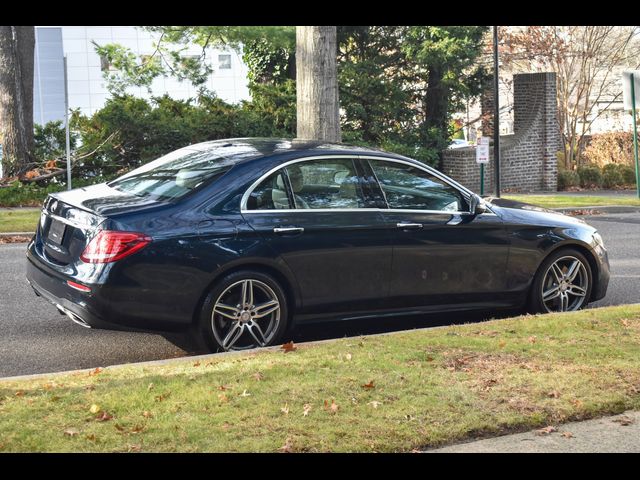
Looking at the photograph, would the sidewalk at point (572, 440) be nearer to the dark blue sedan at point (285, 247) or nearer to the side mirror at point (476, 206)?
the dark blue sedan at point (285, 247)

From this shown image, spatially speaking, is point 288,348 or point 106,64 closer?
point 288,348

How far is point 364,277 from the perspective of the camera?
8.19 m

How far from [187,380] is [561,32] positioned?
1117 inches

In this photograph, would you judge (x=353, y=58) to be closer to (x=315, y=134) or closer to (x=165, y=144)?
(x=165, y=144)

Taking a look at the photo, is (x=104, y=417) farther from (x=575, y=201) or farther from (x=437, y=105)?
(x=437, y=105)

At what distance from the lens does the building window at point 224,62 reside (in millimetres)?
60919

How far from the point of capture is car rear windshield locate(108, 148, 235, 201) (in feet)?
25.6

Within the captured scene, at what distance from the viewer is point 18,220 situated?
17.0m

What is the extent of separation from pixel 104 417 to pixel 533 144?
23.9 m

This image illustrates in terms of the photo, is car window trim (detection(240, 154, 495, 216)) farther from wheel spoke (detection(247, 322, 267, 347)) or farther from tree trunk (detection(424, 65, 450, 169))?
tree trunk (detection(424, 65, 450, 169))

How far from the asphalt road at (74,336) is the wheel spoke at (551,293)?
0.51 m

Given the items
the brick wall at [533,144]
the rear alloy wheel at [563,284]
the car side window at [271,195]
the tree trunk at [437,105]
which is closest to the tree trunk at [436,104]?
the tree trunk at [437,105]

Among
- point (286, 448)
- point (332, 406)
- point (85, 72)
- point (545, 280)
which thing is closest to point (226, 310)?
point (332, 406)
